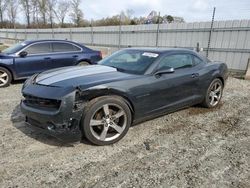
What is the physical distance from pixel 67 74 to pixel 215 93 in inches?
140

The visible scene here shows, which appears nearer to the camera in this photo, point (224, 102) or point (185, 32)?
point (224, 102)

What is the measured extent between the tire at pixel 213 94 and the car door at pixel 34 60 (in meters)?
5.24

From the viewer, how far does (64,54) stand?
8.15 meters

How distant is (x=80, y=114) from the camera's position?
10.8ft

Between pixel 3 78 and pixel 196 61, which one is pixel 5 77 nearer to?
pixel 3 78

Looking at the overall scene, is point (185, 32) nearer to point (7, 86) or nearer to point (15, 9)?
point (7, 86)

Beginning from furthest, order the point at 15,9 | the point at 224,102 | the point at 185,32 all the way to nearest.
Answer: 1. the point at 15,9
2. the point at 185,32
3. the point at 224,102

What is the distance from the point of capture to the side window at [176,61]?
14.2 feet

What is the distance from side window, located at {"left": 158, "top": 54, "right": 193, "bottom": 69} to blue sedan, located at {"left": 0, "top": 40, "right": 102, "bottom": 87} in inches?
176

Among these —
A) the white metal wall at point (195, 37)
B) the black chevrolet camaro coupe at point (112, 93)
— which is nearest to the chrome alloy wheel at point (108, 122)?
the black chevrolet camaro coupe at point (112, 93)

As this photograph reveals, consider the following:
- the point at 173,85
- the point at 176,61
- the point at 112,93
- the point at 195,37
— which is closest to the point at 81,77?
the point at 112,93

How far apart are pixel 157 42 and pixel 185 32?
72.3 inches

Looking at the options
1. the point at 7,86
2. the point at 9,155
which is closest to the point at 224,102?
the point at 9,155

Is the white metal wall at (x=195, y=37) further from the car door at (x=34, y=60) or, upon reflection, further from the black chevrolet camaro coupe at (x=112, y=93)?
the car door at (x=34, y=60)
